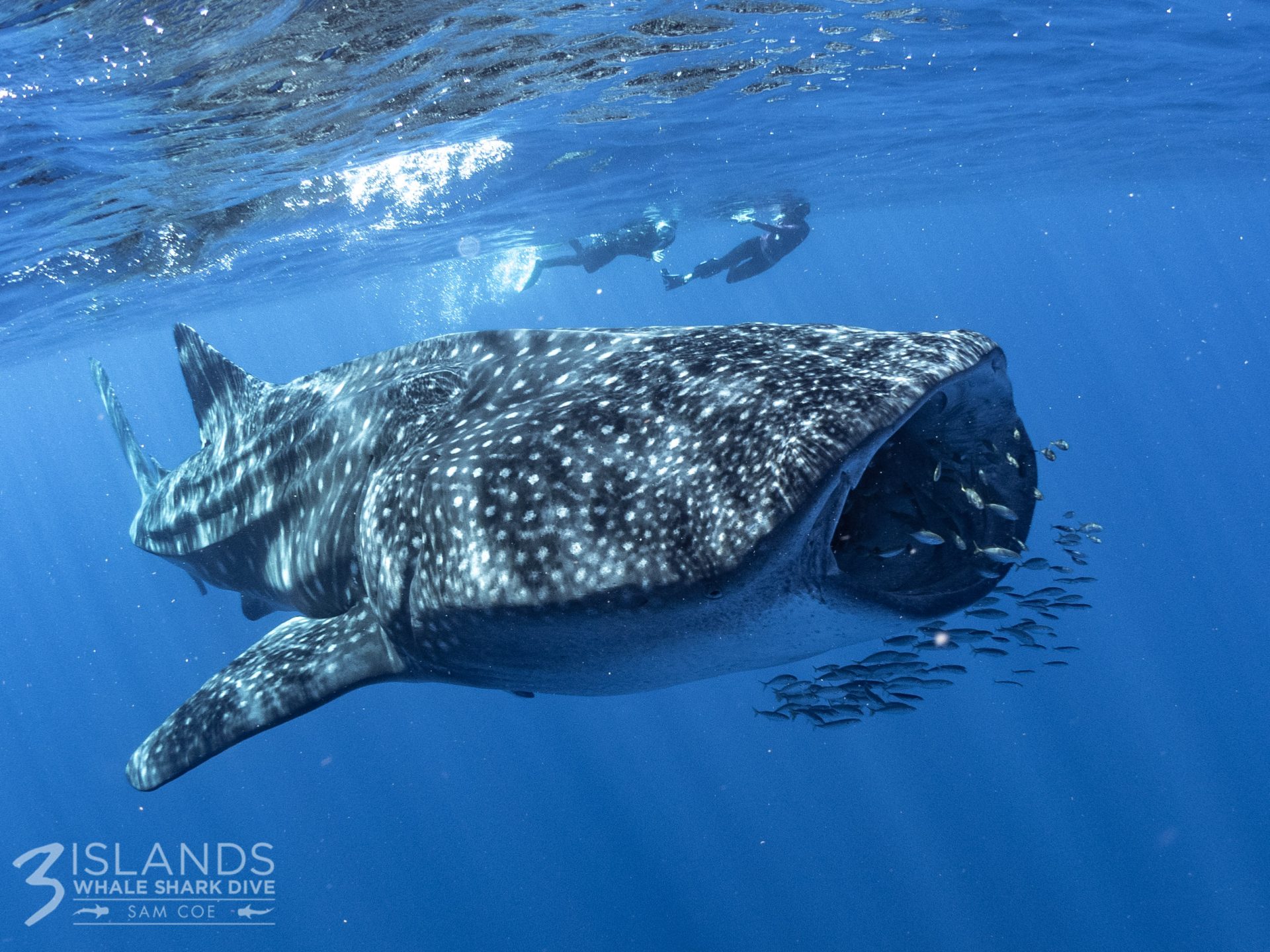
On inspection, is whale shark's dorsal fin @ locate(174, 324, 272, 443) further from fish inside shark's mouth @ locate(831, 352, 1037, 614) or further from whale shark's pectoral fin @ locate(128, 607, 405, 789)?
fish inside shark's mouth @ locate(831, 352, 1037, 614)

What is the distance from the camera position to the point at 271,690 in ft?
14.1

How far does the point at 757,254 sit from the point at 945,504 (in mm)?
19994

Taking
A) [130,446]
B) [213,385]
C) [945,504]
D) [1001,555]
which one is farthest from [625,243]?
[1001,555]

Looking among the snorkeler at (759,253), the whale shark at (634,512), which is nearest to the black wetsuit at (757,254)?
the snorkeler at (759,253)

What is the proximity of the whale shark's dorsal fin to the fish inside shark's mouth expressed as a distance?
5.28 m

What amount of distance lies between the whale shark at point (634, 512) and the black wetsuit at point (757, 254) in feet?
59.9

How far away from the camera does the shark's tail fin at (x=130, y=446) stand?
918 cm

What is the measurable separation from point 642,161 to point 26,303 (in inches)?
615

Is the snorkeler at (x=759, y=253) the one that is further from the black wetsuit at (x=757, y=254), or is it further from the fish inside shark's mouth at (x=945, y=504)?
the fish inside shark's mouth at (x=945, y=504)

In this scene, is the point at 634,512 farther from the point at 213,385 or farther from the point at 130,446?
the point at 130,446

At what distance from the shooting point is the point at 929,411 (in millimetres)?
3348

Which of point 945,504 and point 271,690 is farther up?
point 945,504

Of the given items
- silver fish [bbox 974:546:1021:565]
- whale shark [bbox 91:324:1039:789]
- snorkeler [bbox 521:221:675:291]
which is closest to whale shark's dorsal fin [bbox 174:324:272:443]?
whale shark [bbox 91:324:1039:789]

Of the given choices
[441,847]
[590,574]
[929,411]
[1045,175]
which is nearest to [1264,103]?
[1045,175]
